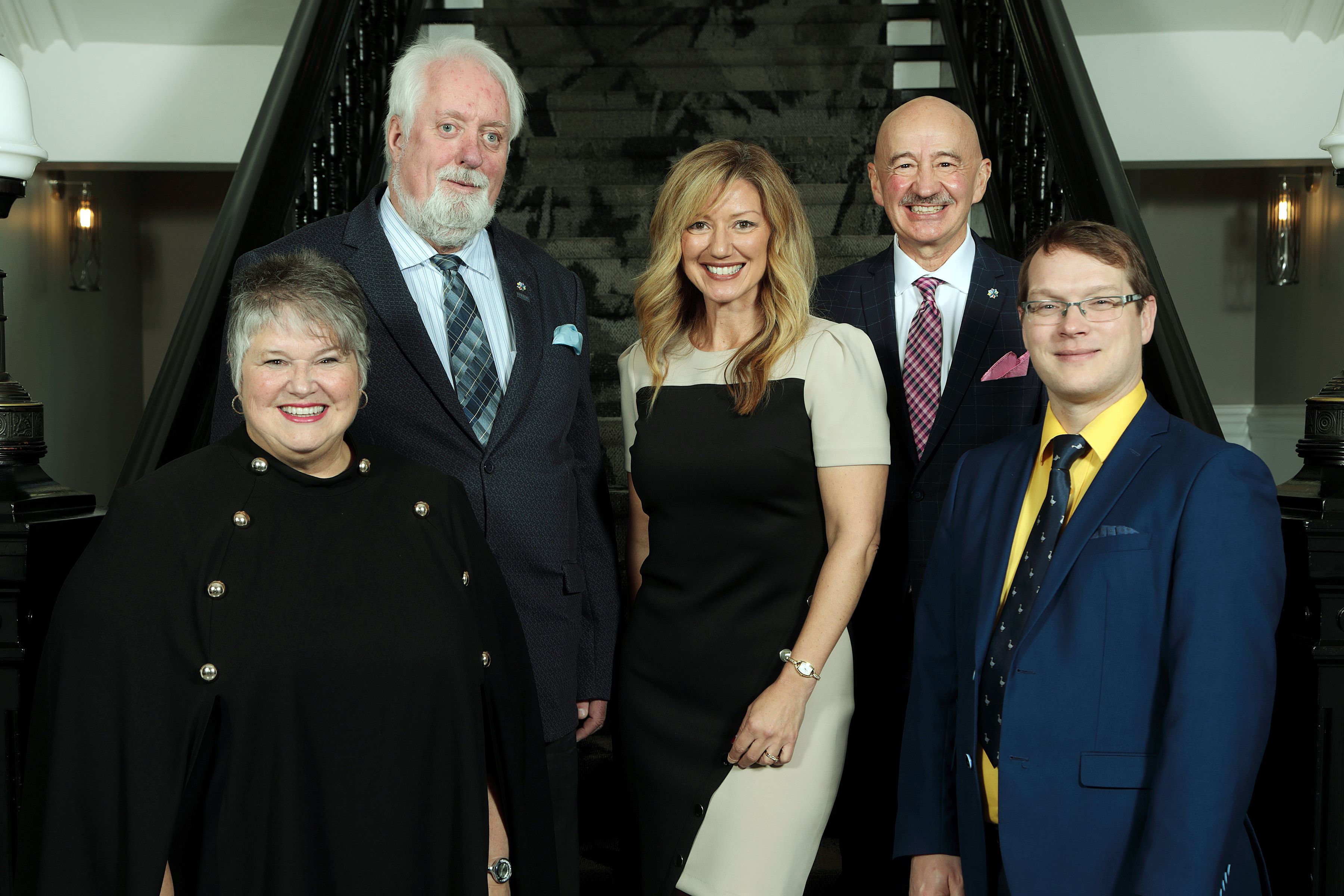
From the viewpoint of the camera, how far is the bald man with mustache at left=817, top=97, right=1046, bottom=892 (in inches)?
93.6

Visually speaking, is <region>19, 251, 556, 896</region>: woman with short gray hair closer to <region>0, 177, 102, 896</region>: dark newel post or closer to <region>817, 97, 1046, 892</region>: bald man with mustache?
<region>0, 177, 102, 896</region>: dark newel post

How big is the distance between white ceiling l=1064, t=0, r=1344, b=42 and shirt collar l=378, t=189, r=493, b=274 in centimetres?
469

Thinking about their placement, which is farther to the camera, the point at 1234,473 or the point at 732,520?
the point at 732,520

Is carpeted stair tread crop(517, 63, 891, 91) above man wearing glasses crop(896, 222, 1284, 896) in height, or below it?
above

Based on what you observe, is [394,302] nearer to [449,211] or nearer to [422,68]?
[449,211]

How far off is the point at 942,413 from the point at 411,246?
1129 mm

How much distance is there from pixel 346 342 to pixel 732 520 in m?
0.77

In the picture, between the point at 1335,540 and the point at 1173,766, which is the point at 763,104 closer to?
the point at 1335,540

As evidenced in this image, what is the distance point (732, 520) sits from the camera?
81.9 inches

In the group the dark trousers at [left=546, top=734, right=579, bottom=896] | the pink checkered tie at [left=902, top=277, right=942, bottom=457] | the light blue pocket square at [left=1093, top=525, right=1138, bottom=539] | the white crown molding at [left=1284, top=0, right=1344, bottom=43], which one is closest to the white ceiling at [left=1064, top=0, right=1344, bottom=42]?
the white crown molding at [left=1284, top=0, right=1344, bottom=43]

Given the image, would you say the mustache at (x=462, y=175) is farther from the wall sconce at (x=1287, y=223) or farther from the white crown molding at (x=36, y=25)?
the wall sconce at (x=1287, y=223)

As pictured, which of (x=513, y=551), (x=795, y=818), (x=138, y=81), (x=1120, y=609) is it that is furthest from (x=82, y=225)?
(x=1120, y=609)

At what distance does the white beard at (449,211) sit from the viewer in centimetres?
216

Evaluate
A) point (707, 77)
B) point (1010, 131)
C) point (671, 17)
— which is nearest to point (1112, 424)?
point (1010, 131)
